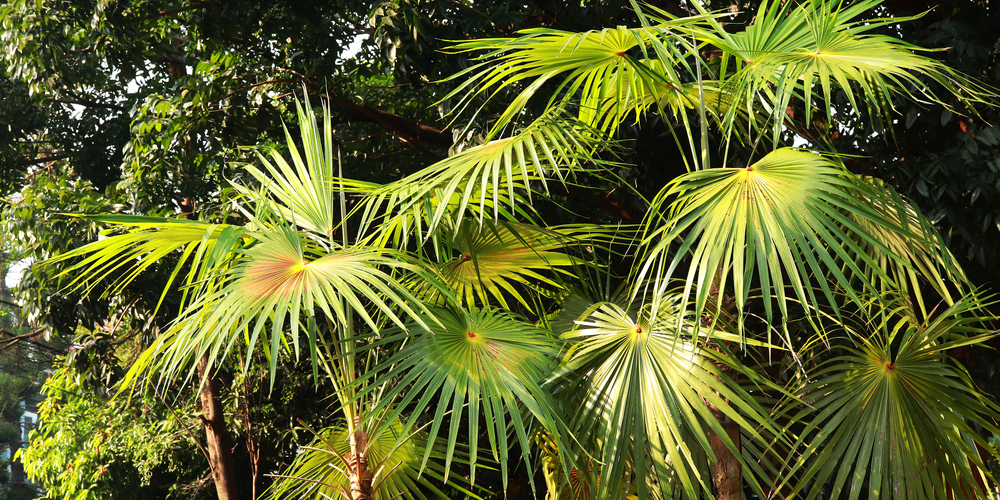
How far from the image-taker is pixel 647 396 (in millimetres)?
1620

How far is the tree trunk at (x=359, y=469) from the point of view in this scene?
6.06ft

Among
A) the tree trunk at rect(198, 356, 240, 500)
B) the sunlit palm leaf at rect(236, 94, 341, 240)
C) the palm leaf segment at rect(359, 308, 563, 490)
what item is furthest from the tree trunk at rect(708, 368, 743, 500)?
the tree trunk at rect(198, 356, 240, 500)

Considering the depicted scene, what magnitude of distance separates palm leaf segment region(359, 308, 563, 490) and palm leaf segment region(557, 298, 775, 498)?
0.10m

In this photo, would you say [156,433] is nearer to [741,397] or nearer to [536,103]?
[536,103]

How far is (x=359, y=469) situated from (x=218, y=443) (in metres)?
2.94

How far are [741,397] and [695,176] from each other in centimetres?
58

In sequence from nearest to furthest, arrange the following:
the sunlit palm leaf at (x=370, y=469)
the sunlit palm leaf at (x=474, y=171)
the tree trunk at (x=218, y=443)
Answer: the sunlit palm leaf at (x=474, y=171)
the sunlit palm leaf at (x=370, y=469)
the tree trunk at (x=218, y=443)

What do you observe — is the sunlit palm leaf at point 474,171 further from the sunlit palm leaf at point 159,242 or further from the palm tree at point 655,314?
the sunlit palm leaf at point 159,242

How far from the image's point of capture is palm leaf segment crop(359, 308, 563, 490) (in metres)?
1.46

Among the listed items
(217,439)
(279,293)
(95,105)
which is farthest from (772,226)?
(95,105)

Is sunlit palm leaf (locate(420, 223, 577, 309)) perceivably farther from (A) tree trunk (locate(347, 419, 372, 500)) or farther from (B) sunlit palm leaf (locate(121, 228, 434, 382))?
(B) sunlit palm leaf (locate(121, 228, 434, 382))

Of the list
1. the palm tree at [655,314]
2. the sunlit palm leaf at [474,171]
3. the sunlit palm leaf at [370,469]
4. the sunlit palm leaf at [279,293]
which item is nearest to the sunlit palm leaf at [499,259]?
the palm tree at [655,314]

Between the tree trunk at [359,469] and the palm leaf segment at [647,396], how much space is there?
566 millimetres

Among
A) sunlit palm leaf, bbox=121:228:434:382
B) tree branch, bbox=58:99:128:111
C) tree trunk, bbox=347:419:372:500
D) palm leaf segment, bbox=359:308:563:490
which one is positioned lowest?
tree trunk, bbox=347:419:372:500
